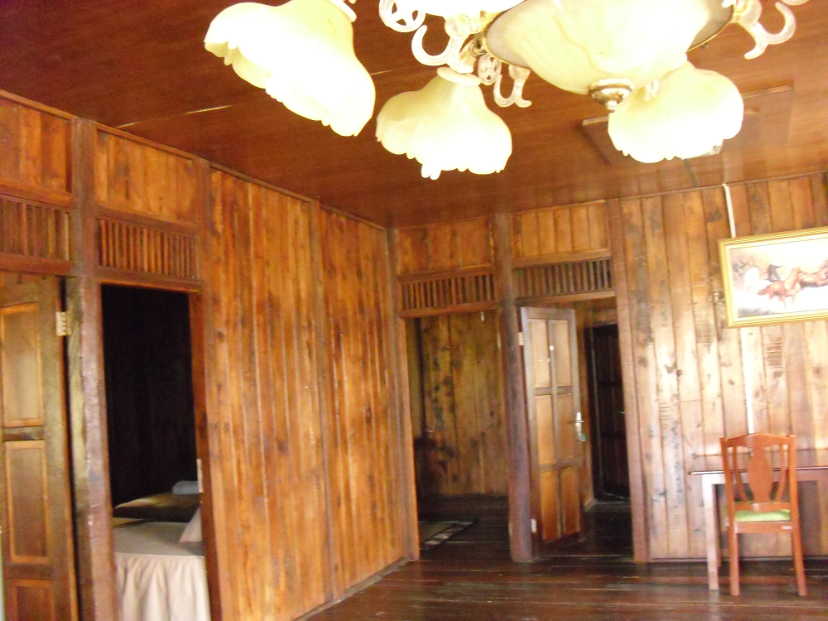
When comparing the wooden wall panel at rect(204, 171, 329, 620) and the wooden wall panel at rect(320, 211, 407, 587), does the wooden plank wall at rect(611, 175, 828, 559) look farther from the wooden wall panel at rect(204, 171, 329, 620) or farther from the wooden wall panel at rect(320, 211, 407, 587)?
the wooden wall panel at rect(204, 171, 329, 620)

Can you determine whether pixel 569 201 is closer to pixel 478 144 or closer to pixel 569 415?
pixel 569 415

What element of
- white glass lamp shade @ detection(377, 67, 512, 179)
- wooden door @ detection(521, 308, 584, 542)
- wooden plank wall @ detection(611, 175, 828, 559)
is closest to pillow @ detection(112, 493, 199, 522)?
wooden door @ detection(521, 308, 584, 542)

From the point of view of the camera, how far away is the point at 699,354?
577cm

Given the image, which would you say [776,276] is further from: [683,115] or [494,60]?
[494,60]

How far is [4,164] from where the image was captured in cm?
312

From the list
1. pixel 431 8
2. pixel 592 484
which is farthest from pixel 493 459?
pixel 431 8

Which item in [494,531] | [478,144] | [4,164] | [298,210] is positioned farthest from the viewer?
[494,531]

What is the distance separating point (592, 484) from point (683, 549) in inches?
113

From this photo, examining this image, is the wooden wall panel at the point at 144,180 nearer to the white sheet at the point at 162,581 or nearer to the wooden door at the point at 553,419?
the white sheet at the point at 162,581

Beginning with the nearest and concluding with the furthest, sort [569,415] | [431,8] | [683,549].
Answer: [431,8], [683,549], [569,415]

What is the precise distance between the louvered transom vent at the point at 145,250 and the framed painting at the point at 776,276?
11.8 ft

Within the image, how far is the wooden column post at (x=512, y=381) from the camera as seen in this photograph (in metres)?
6.12

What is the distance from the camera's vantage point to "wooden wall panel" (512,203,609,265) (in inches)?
235

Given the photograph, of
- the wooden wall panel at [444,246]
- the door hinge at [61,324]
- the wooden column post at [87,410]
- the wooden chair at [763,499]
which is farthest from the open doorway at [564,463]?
the door hinge at [61,324]
